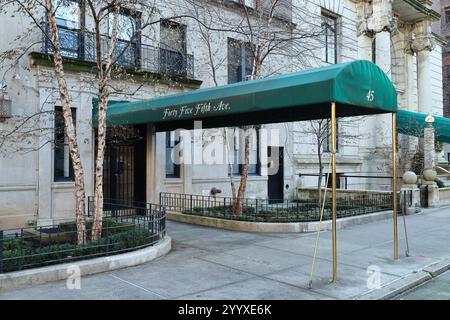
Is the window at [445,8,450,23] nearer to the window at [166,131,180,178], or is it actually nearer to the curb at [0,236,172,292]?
the window at [166,131,180,178]

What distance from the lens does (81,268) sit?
Answer: 21.9 ft

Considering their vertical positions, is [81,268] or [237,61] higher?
[237,61]

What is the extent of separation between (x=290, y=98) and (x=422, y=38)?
23368 millimetres

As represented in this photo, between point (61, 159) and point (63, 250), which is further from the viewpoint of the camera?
point (61, 159)

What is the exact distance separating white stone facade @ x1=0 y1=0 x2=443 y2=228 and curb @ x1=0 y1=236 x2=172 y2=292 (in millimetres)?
4894

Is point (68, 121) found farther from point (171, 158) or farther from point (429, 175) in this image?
point (429, 175)

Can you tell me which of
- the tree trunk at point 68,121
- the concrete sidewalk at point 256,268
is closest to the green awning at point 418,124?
the concrete sidewalk at point 256,268

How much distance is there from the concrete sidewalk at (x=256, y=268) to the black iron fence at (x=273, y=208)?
1.01 m

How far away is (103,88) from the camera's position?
827 cm

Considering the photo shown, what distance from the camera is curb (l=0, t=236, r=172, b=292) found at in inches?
238

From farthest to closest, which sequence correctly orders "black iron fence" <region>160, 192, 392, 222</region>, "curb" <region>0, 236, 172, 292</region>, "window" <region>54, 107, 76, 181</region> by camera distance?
"window" <region>54, 107, 76, 181</region> → "black iron fence" <region>160, 192, 392, 222</region> → "curb" <region>0, 236, 172, 292</region>

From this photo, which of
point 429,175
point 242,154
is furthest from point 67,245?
point 429,175

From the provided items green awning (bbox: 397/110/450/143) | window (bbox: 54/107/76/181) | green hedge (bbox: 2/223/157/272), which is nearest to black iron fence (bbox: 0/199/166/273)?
green hedge (bbox: 2/223/157/272)
